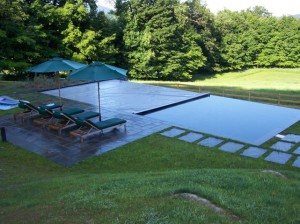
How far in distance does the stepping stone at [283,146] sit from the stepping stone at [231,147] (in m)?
0.93

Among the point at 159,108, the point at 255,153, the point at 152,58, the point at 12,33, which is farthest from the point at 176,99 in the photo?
the point at 152,58

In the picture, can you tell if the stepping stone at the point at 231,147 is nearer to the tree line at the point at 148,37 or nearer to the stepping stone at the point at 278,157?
the stepping stone at the point at 278,157

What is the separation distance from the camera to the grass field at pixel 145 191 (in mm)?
3463

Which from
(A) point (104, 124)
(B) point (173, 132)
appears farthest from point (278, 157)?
(A) point (104, 124)

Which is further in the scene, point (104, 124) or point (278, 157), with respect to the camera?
point (104, 124)

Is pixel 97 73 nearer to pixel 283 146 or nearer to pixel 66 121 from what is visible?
pixel 66 121

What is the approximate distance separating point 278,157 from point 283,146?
0.96m

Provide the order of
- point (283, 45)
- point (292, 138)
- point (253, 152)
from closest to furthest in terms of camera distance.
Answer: point (253, 152) < point (292, 138) < point (283, 45)

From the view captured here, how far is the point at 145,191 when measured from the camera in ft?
14.0

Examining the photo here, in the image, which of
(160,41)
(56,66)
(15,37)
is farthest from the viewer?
(160,41)

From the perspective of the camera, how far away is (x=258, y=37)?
43.9 m

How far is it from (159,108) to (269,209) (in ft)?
28.4

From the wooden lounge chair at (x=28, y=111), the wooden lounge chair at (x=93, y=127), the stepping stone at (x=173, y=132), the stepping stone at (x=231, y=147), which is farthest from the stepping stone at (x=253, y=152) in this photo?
the wooden lounge chair at (x=28, y=111)

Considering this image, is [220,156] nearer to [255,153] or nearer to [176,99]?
[255,153]
